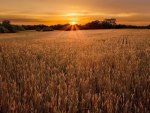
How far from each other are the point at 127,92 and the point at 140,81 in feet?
2.13

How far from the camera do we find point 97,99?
3.02 m

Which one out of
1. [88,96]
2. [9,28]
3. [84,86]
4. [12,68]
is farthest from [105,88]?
[9,28]

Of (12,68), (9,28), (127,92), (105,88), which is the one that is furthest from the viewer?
(9,28)

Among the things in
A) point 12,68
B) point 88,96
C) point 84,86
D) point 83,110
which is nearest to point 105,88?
point 84,86

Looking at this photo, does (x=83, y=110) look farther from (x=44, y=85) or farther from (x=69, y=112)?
(x=44, y=85)

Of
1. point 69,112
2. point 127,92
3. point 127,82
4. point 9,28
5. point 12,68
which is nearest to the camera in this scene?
point 69,112

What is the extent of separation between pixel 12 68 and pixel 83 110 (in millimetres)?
2801

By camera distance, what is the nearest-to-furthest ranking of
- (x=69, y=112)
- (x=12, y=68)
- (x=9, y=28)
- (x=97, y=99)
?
(x=69, y=112) < (x=97, y=99) < (x=12, y=68) < (x=9, y=28)

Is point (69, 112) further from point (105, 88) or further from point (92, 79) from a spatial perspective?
point (92, 79)

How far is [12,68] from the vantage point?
5301 millimetres

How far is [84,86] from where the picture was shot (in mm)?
3615

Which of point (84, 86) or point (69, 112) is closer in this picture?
point (69, 112)

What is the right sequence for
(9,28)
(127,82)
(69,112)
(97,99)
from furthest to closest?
(9,28)
(127,82)
(97,99)
(69,112)

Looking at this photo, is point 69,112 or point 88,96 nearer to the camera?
point 69,112
